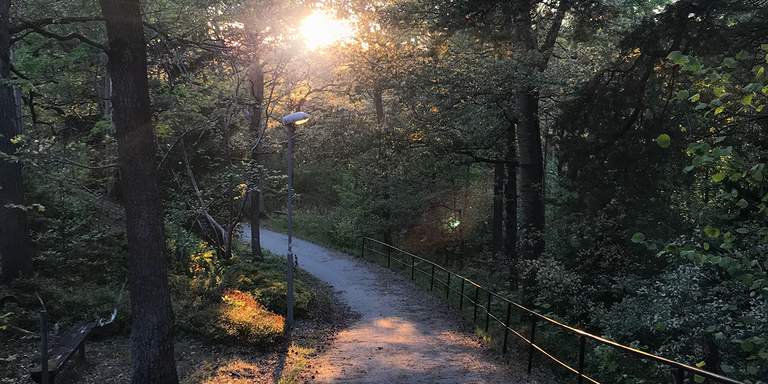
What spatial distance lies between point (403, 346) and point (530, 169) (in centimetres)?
619

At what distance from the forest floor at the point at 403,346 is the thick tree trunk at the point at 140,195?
9.47 ft

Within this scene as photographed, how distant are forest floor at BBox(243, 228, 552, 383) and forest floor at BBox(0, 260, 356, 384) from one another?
51cm

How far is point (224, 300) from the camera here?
1323 centimetres

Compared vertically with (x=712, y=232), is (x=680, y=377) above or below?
below

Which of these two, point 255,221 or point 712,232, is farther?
point 255,221

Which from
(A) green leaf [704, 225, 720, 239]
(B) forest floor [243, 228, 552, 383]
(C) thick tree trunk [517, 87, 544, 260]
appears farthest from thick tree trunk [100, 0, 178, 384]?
(C) thick tree trunk [517, 87, 544, 260]

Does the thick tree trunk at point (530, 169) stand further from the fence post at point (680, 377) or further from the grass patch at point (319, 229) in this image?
the grass patch at point (319, 229)

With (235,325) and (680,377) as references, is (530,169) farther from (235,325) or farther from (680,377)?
(680,377)

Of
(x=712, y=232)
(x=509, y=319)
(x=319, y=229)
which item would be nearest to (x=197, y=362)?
(x=509, y=319)

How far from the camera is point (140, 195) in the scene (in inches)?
271

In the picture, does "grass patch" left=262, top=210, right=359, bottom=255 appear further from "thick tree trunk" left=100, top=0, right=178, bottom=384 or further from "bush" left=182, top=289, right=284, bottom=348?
"thick tree trunk" left=100, top=0, right=178, bottom=384

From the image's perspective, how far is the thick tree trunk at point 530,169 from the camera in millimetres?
14250

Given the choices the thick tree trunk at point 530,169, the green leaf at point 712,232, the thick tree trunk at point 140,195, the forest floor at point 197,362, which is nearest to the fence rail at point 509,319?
the green leaf at point 712,232

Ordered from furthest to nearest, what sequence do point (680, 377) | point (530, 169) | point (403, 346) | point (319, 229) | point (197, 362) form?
point (319, 229) → point (530, 169) → point (403, 346) → point (197, 362) → point (680, 377)
